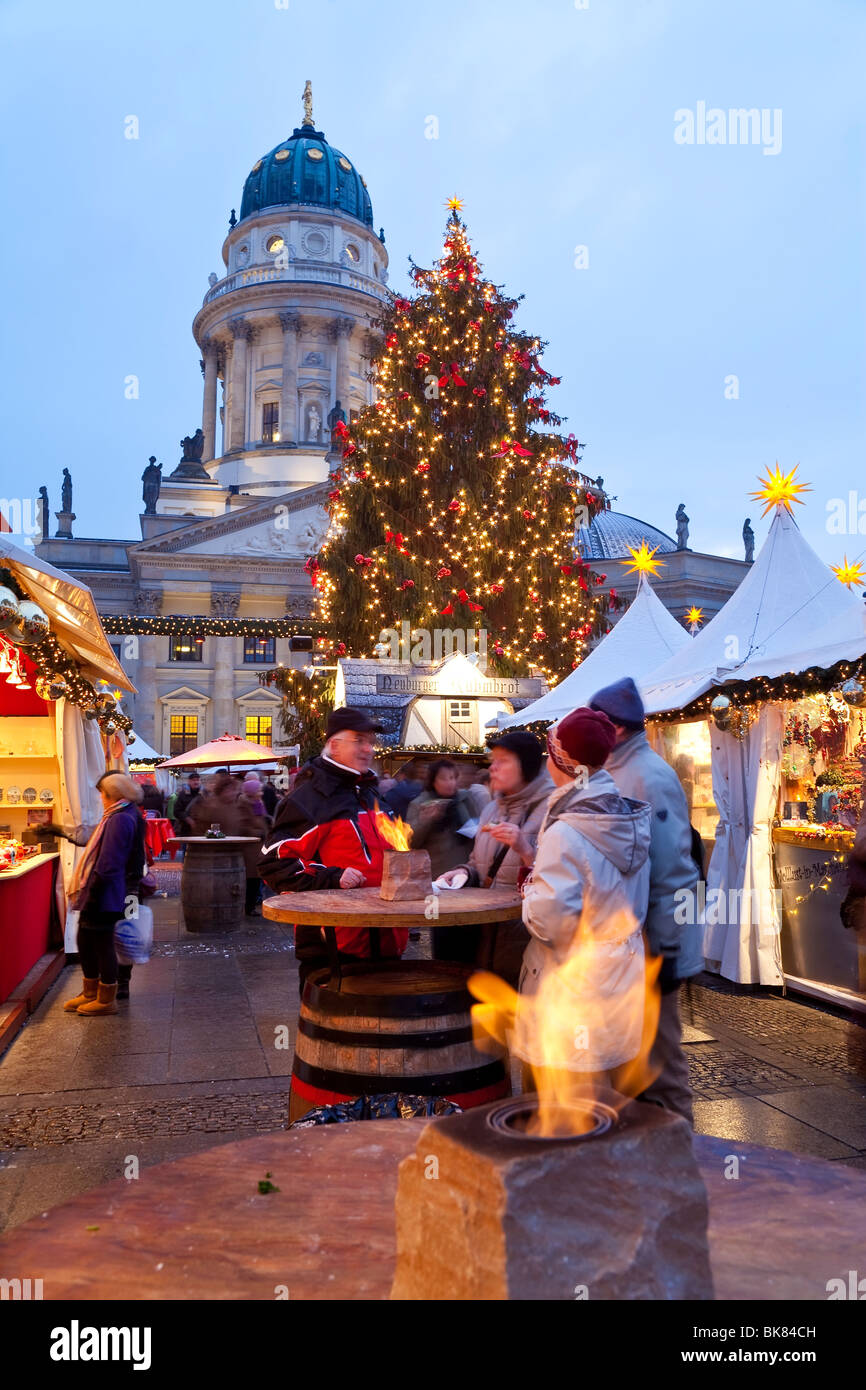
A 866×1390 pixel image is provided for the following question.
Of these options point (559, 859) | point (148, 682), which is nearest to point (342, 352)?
point (148, 682)

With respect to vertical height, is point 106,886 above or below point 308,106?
below

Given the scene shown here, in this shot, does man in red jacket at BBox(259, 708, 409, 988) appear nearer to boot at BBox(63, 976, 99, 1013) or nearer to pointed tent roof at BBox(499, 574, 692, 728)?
boot at BBox(63, 976, 99, 1013)

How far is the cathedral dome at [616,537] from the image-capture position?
195 feet

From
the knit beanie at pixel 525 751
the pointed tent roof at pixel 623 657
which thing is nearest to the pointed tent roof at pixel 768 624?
the pointed tent roof at pixel 623 657

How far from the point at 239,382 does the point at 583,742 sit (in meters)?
66.7

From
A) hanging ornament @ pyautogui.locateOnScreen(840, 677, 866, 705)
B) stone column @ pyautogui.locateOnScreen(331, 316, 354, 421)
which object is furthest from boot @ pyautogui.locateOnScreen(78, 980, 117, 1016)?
stone column @ pyautogui.locateOnScreen(331, 316, 354, 421)

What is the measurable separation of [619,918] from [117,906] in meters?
5.66

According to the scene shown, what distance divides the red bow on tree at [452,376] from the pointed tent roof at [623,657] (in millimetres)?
7396

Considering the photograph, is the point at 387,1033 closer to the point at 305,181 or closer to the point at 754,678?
the point at 754,678

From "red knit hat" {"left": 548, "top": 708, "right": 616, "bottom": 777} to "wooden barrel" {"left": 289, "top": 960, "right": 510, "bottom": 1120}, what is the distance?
38.5 inches

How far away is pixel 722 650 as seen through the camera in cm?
972

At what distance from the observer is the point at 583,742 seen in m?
3.31

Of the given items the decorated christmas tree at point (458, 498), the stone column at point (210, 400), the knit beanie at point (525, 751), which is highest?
the stone column at point (210, 400)

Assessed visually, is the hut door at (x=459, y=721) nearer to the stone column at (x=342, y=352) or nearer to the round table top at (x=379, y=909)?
the round table top at (x=379, y=909)
